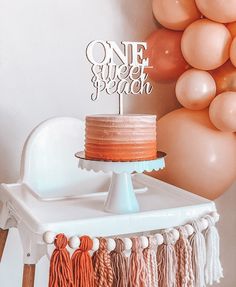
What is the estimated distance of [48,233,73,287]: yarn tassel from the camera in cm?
92

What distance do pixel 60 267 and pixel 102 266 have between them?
9 cm

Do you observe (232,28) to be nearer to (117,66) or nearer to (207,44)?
(207,44)

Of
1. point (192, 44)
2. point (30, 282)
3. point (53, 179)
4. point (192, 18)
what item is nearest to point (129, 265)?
point (30, 282)

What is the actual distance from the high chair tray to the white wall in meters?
0.29

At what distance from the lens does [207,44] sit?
1308 millimetres

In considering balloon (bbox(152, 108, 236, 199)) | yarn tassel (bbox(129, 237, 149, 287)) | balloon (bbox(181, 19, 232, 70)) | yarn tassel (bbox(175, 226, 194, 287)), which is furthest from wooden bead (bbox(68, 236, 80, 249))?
balloon (bbox(181, 19, 232, 70))

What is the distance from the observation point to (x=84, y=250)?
0.94m

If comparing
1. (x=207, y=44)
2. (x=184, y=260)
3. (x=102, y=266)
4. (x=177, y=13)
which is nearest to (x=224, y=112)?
(x=207, y=44)

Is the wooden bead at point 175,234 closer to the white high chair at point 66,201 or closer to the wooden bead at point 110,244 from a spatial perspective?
the white high chair at point 66,201

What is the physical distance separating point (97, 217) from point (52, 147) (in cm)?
39

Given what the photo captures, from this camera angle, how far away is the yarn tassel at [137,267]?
3.20 feet

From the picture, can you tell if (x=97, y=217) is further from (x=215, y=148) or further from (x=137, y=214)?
(x=215, y=148)

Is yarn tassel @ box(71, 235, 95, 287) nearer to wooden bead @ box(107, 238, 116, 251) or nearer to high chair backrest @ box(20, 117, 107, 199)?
wooden bead @ box(107, 238, 116, 251)

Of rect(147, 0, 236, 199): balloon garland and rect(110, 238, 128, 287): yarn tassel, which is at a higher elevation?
rect(147, 0, 236, 199): balloon garland
